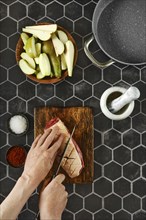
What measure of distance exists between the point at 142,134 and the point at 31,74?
1.20 ft

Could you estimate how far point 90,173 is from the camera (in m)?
1.45

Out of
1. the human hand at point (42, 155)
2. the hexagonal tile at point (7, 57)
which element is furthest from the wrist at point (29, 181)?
the hexagonal tile at point (7, 57)

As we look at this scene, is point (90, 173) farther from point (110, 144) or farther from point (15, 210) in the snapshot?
point (15, 210)

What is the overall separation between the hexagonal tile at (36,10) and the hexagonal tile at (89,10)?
125 millimetres

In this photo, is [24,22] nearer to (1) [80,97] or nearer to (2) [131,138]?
(1) [80,97]

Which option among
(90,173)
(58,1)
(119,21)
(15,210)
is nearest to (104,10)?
(119,21)

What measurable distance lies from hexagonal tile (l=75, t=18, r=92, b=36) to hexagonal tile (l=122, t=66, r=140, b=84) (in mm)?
157

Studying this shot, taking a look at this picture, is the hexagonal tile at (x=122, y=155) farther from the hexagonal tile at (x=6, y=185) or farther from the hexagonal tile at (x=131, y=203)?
the hexagonal tile at (x=6, y=185)

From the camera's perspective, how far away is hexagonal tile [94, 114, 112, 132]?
4.78ft

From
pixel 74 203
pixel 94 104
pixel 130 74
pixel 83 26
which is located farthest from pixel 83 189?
pixel 83 26

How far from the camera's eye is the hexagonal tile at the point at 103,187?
1.47 meters

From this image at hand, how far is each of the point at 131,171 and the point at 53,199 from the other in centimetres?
25

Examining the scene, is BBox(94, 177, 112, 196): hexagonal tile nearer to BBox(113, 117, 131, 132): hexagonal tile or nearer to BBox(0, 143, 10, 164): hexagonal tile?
BBox(113, 117, 131, 132): hexagonal tile

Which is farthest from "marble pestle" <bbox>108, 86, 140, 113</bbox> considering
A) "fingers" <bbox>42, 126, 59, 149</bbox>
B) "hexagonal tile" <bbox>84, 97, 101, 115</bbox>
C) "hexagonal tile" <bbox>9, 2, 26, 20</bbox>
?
"hexagonal tile" <bbox>9, 2, 26, 20</bbox>
